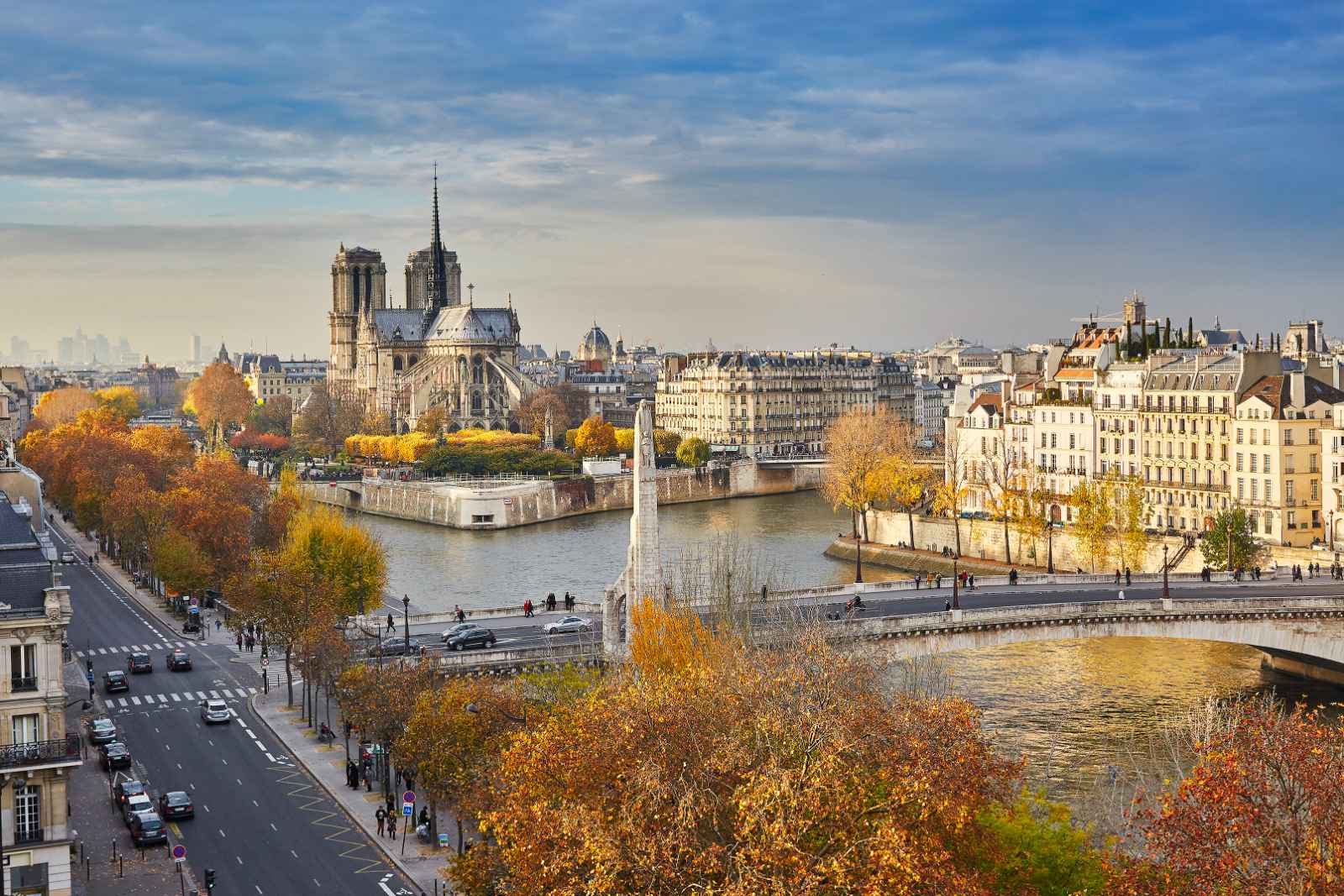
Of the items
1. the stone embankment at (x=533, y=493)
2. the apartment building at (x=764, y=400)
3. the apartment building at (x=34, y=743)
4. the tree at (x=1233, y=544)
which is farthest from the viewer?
the apartment building at (x=764, y=400)

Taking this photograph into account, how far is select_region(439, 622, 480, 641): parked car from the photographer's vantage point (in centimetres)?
4806

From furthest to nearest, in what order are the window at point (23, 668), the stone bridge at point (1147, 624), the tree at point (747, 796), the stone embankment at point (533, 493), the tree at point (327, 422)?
the tree at point (327, 422)
the stone embankment at point (533, 493)
the stone bridge at point (1147, 624)
the window at point (23, 668)
the tree at point (747, 796)

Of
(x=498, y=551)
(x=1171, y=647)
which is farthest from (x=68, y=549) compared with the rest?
(x=1171, y=647)

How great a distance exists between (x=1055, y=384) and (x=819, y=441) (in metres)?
59.6

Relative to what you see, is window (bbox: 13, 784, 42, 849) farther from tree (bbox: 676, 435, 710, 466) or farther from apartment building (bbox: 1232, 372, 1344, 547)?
tree (bbox: 676, 435, 710, 466)

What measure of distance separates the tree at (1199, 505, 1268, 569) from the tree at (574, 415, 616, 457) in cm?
7198

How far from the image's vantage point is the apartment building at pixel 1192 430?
69562 millimetres

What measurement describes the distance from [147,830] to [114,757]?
235 inches

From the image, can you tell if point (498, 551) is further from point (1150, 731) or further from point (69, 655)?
point (1150, 731)

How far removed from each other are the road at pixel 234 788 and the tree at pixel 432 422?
94691 millimetres

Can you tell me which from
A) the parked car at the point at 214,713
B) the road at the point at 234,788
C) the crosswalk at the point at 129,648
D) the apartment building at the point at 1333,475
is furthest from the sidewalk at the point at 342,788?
the apartment building at the point at 1333,475

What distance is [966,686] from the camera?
48.4 meters

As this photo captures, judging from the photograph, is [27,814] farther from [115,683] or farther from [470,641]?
[115,683]

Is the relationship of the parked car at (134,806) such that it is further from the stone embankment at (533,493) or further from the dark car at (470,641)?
the stone embankment at (533,493)
